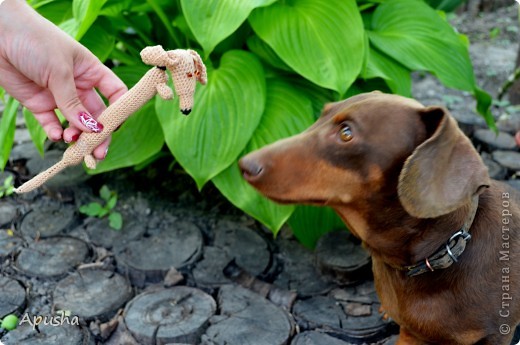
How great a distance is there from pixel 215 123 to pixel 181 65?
28.6 inches

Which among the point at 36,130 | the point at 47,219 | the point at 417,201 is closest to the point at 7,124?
the point at 36,130

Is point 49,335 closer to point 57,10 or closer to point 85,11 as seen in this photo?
point 85,11

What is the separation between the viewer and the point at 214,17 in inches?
88.1

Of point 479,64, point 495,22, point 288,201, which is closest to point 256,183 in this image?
point 288,201

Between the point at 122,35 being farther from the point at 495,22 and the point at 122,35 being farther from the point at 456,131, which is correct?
the point at 495,22

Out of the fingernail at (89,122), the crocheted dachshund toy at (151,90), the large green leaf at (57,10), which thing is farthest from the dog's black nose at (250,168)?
the large green leaf at (57,10)

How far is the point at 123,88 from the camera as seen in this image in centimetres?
197

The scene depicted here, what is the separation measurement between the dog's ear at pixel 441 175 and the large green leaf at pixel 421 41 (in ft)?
4.04

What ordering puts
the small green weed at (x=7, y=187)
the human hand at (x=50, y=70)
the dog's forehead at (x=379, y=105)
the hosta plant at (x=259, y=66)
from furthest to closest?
the small green weed at (x=7, y=187)
the hosta plant at (x=259, y=66)
the human hand at (x=50, y=70)
the dog's forehead at (x=379, y=105)

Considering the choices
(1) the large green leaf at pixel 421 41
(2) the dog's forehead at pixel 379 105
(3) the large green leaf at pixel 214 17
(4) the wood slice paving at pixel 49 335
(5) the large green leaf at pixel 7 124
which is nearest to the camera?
(2) the dog's forehead at pixel 379 105

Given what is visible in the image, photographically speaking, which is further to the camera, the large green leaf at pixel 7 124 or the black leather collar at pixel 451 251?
the large green leaf at pixel 7 124

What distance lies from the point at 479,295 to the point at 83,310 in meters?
1.41

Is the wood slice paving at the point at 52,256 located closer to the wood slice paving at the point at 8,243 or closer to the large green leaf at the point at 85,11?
the wood slice paving at the point at 8,243

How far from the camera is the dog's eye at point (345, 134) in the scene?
1.64 metres
